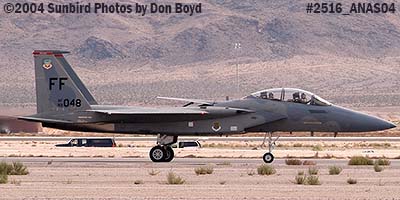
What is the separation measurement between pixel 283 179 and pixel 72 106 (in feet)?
38.6

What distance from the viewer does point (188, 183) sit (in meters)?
30.0

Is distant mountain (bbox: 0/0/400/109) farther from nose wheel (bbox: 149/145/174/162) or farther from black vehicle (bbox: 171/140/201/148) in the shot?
nose wheel (bbox: 149/145/174/162)

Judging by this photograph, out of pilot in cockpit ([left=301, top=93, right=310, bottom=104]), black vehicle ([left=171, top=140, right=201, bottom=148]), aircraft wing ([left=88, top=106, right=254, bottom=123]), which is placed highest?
pilot in cockpit ([left=301, top=93, right=310, bottom=104])

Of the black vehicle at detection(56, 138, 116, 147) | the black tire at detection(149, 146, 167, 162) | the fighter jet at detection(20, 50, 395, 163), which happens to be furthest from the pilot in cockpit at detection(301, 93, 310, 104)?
the black vehicle at detection(56, 138, 116, 147)

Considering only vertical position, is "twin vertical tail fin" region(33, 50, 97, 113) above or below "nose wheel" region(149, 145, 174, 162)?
above

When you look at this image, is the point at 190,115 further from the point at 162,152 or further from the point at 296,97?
the point at 296,97

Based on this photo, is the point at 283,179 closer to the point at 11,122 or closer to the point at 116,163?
the point at 116,163

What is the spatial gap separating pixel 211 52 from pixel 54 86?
13799 centimetres

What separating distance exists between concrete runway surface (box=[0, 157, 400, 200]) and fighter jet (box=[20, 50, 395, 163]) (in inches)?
93.8

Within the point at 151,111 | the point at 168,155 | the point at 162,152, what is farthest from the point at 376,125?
the point at 151,111

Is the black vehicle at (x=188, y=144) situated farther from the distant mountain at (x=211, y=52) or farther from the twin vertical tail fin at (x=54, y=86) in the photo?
the distant mountain at (x=211, y=52)

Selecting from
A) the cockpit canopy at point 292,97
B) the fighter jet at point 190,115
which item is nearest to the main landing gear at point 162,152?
the fighter jet at point 190,115

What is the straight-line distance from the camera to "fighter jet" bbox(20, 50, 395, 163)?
4069cm

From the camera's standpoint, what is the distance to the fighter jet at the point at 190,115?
40.7 m
